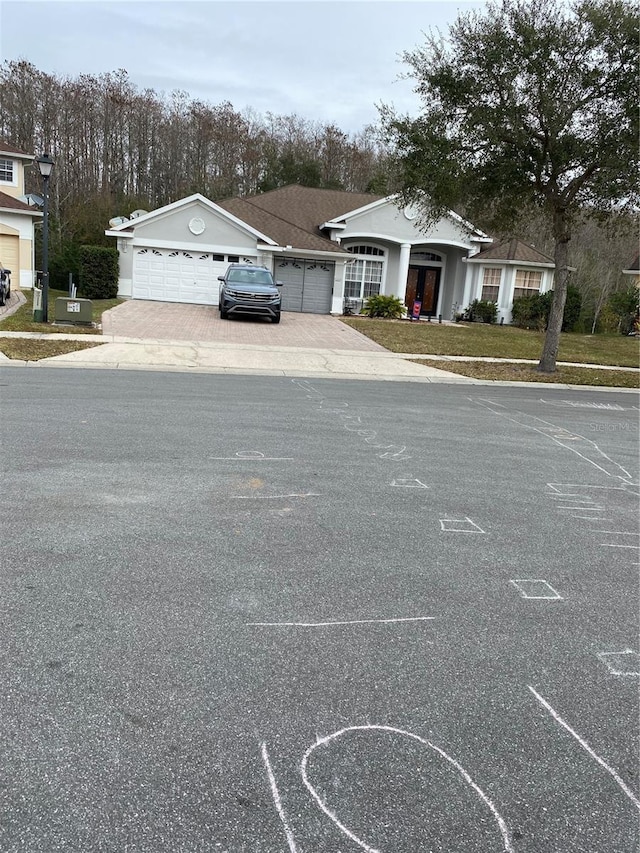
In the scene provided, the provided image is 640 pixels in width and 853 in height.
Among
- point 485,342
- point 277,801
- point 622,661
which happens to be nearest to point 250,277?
point 485,342

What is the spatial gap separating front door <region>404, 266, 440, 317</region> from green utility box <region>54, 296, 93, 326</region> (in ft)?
58.7

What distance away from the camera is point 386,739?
2.60 m

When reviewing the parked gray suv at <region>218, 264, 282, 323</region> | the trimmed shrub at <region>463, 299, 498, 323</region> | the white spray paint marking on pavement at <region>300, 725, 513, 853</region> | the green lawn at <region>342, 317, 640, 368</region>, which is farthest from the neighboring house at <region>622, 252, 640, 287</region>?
the white spray paint marking on pavement at <region>300, 725, 513, 853</region>

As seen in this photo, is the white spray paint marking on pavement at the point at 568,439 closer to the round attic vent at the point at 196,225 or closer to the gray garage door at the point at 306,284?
the gray garage door at the point at 306,284

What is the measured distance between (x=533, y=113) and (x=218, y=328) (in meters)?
10.5

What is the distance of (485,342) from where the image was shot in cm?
2252

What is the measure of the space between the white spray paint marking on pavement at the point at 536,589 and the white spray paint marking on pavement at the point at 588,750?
1.01 meters

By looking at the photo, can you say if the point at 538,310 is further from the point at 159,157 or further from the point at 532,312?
the point at 159,157

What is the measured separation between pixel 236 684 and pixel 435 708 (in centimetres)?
88

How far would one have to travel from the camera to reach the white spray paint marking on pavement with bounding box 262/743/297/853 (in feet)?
6.86

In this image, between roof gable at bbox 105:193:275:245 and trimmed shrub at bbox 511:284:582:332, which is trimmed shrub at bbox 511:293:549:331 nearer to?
trimmed shrub at bbox 511:284:582:332

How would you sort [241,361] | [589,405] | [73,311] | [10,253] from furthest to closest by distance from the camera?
[10,253]
[73,311]
[241,361]
[589,405]

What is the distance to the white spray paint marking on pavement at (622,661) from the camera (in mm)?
3209

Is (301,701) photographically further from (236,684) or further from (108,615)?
(108,615)
